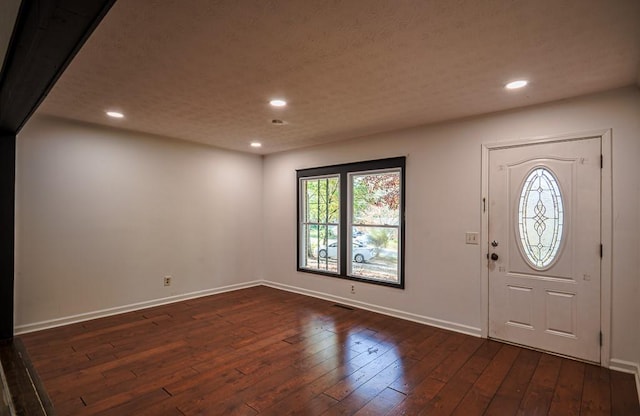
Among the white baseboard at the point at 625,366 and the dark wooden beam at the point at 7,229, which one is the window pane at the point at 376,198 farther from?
the dark wooden beam at the point at 7,229

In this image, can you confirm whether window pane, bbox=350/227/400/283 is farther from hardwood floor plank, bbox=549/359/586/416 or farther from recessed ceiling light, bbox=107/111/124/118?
recessed ceiling light, bbox=107/111/124/118

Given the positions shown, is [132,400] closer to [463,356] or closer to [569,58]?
[463,356]

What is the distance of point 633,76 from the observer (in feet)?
8.79

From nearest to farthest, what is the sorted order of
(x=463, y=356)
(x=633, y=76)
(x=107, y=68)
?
(x=107, y=68) < (x=633, y=76) < (x=463, y=356)

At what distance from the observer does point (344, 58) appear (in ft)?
7.71

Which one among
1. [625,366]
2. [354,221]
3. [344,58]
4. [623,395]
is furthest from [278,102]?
[625,366]

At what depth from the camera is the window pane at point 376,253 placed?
459cm

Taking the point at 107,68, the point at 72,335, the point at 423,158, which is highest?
the point at 107,68

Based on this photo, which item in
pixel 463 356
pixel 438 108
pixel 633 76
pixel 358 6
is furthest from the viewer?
pixel 438 108

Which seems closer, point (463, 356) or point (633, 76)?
point (633, 76)

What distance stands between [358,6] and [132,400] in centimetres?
299

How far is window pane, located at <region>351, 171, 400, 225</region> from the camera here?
4578mm

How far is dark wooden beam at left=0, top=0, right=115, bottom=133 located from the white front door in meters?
3.64

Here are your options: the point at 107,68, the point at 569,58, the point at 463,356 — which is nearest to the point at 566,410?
the point at 463,356
